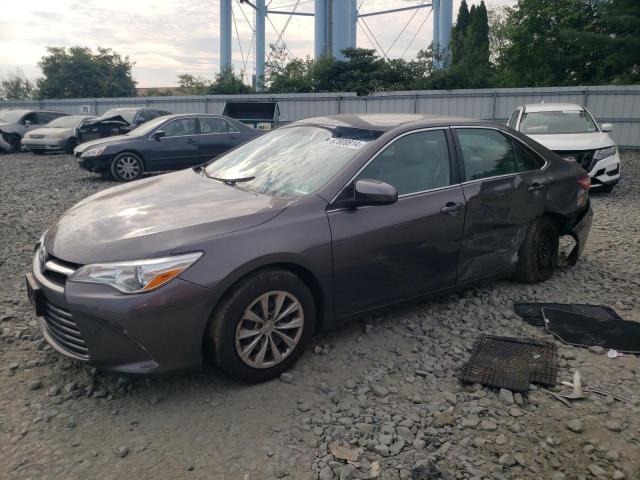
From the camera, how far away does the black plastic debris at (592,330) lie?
398 cm

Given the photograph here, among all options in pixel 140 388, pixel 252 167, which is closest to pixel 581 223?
pixel 252 167

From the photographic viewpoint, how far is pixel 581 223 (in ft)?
17.5

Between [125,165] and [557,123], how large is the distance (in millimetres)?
8648

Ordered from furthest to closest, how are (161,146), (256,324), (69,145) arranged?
(69,145) → (161,146) → (256,324)

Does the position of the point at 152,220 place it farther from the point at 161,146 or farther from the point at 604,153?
the point at 161,146

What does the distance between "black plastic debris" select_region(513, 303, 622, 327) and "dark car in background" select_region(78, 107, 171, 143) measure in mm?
13845

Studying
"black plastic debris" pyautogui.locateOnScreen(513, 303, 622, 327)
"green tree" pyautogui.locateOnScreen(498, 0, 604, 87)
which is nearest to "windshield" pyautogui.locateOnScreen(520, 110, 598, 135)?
"black plastic debris" pyautogui.locateOnScreen(513, 303, 622, 327)

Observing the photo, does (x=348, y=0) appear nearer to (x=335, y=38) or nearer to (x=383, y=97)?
(x=335, y=38)

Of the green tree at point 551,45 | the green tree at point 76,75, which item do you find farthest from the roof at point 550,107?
the green tree at point 76,75

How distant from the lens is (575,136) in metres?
9.96

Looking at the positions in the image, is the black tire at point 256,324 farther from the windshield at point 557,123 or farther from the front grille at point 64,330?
the windshield at point 557,123

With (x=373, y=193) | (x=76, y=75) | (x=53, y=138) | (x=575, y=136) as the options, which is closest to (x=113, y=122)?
(x=53, y=138)

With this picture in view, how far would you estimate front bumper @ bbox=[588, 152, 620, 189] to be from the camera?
375 inches

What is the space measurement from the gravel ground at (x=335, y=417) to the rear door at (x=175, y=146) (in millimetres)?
7671
